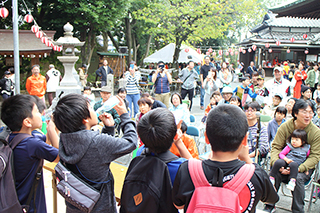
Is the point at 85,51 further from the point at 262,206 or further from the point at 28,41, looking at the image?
the point at 262,206

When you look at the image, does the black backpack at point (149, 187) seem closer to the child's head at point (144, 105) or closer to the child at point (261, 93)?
the child's head at point (144, 105)

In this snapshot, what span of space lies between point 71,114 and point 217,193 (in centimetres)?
107

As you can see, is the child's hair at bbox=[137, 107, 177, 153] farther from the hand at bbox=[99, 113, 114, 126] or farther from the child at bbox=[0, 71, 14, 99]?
the child at bbox=[0, 71, 14, 99]

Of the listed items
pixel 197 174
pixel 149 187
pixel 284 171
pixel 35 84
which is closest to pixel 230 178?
pixel 197 174

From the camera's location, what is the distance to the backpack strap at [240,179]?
1.33 meters

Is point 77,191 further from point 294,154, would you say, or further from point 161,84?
point 161,84

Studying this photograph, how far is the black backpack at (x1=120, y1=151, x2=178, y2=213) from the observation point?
64.1 inches

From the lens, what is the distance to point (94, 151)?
1.77 metres

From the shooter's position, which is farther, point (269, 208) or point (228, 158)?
point (269, 208)

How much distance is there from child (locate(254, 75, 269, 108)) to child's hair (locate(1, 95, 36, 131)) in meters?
5.79

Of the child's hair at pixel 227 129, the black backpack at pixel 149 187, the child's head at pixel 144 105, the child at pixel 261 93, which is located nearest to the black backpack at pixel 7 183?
the black backpack at pixel 149 187

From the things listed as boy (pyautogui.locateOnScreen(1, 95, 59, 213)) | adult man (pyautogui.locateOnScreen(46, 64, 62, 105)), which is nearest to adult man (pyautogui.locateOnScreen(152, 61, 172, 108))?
adult man (pyautogui.locateOnScreen(46, 64, 62, 105))

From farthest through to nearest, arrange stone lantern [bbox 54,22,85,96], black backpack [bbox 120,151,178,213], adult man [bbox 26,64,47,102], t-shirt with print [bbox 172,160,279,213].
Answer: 1. adult man [bbox 26,64,47,102]
2. stone lantern [bbox 54,22,85,96]
3. black backpack [bbox 120,151,178,213]
4. t-shirt with print [bbox 172,160,279,213]

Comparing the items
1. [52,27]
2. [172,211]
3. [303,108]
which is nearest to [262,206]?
[303,108]
